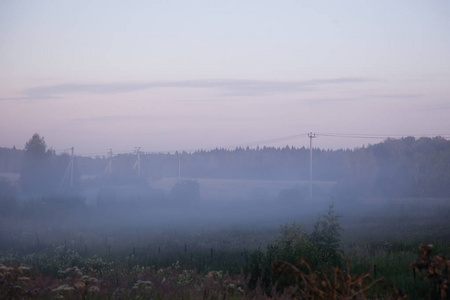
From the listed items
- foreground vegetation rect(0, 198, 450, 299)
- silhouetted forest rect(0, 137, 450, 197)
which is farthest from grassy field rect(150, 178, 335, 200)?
foreground vegetation rect(0, 198, 450, 299)

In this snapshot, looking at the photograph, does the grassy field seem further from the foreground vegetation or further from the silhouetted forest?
the foreground vegetation

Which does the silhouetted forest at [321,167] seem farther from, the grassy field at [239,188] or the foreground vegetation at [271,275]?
the foreground vegetation at [271,275]

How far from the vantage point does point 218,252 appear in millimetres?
21578

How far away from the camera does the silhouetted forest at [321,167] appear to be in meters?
87.2

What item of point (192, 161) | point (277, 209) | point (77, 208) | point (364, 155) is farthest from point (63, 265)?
point (192, 161)

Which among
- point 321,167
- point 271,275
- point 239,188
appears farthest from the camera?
point 321,167

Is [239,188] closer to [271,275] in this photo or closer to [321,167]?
[321,167]

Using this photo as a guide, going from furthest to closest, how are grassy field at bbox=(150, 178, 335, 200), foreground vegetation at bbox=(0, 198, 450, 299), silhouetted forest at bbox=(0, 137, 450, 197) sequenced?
grassy field at bbox=(150, 178, 335, 200)
silhouetted forest at bbox=(0, 137, 450, 197)
foreground vegetation at bbox=(0, 198, 450, 299)

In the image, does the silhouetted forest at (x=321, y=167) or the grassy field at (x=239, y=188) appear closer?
the silhouetted forest at (x=321, y=167)

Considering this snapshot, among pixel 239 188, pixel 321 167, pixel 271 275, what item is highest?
pixel 321 167

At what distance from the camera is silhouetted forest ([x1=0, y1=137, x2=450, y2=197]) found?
87.2 m

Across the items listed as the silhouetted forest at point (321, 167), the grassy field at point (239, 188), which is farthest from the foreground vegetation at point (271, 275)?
the grassy field at point (239, 188)

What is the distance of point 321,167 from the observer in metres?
134

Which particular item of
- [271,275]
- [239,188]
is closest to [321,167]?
[239,188]
